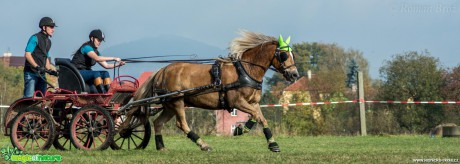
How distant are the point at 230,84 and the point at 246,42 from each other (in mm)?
1035

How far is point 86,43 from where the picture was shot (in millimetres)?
13570

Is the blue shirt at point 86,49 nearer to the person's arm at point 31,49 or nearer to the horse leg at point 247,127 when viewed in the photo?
the person's arm at point 31,49

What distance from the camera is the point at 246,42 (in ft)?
44.7

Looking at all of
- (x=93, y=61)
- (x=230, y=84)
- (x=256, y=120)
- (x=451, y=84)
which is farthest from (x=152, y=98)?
(x=451, y=84)

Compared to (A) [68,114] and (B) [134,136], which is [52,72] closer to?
(A) [68,114]

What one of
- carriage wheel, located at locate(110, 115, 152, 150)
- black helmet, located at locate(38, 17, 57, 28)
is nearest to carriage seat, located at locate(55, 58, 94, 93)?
black helmet, located at locate(38, 17, 57, 28)

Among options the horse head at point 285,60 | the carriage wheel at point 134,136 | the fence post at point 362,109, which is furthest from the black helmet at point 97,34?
the fence post at point 362,109

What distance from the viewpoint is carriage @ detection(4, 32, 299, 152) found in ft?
42.2

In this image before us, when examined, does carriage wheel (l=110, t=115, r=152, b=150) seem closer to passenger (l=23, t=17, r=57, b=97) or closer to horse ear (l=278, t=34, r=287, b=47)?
passenger (l=23, t=17, r=57, b=97)

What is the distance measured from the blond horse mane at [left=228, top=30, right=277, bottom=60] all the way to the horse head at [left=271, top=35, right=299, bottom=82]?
0.37 m

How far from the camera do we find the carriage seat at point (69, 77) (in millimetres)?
13047

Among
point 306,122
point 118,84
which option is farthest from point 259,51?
point 306,122

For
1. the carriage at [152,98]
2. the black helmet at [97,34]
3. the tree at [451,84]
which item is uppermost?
the tree at [451,84]

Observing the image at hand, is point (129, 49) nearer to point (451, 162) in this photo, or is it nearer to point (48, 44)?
point (48, 44)
